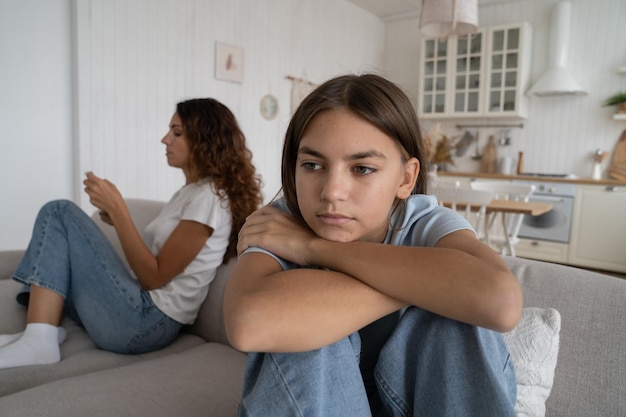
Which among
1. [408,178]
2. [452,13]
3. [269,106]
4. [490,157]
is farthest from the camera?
[490,157]

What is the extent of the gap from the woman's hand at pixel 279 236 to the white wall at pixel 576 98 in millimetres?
5061

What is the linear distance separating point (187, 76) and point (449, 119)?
3373 mm

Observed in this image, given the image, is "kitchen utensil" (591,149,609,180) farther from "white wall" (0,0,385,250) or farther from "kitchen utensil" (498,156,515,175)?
"white wall" (0,0,385,250)

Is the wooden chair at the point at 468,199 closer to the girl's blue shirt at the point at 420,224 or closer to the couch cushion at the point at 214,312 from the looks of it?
the couch cushion at the point at 214,312

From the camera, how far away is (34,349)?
1393 millimetres

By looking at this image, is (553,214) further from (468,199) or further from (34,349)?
(34,349)

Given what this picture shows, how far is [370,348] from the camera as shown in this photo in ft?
3.26

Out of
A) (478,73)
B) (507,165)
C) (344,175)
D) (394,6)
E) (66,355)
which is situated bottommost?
(66,355)

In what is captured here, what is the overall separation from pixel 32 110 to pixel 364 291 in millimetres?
3073

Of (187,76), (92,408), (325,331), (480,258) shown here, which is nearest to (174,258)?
(92,408)

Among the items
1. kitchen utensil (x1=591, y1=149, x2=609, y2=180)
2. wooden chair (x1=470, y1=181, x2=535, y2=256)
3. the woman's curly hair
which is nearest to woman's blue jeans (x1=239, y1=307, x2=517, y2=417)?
the woman's curly hair

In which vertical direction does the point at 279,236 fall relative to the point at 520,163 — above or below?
below

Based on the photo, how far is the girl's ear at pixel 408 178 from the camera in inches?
39.5

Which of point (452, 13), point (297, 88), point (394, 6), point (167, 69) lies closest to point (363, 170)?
point (452, 13)
